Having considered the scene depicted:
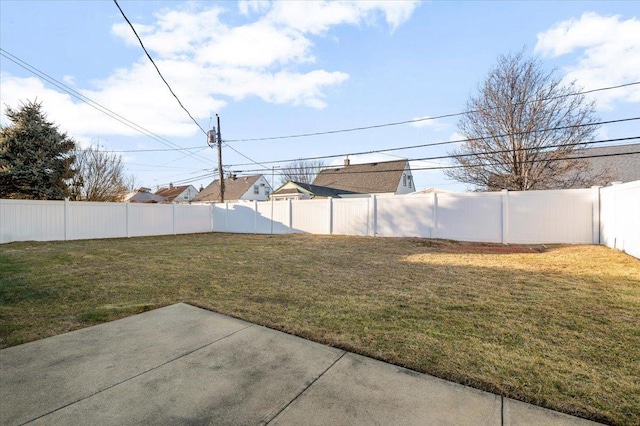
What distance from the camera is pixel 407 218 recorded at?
41.2ft

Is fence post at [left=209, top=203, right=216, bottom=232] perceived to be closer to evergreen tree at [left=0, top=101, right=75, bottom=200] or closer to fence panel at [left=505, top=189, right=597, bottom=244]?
evergreen tree at [left=0, top=101, right=75, bottom=200]

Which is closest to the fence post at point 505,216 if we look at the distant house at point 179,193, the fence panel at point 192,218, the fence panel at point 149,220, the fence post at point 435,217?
the fence post at point 435,217

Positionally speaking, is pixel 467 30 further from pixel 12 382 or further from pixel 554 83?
pixel 12 382

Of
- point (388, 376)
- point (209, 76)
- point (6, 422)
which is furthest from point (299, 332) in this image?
point (209, 76)

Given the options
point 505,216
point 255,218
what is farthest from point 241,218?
point 505,216

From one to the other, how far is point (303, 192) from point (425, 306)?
2151 centimetres

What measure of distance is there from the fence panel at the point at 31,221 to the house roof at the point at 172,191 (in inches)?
1132

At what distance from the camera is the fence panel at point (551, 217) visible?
381 inches

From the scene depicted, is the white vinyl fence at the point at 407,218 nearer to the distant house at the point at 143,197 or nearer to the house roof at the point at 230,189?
the house roof at the point at 230,189

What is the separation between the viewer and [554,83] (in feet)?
44.1

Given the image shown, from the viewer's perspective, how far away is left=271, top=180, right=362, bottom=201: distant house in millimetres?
24828

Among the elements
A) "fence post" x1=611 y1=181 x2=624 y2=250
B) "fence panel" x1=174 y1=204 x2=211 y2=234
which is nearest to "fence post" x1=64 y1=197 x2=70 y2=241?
"fence panel" x1=174 y1=204 x2=211 y2=234

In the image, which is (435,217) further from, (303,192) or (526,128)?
(303,192)

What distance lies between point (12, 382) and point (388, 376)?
8.71 ft
